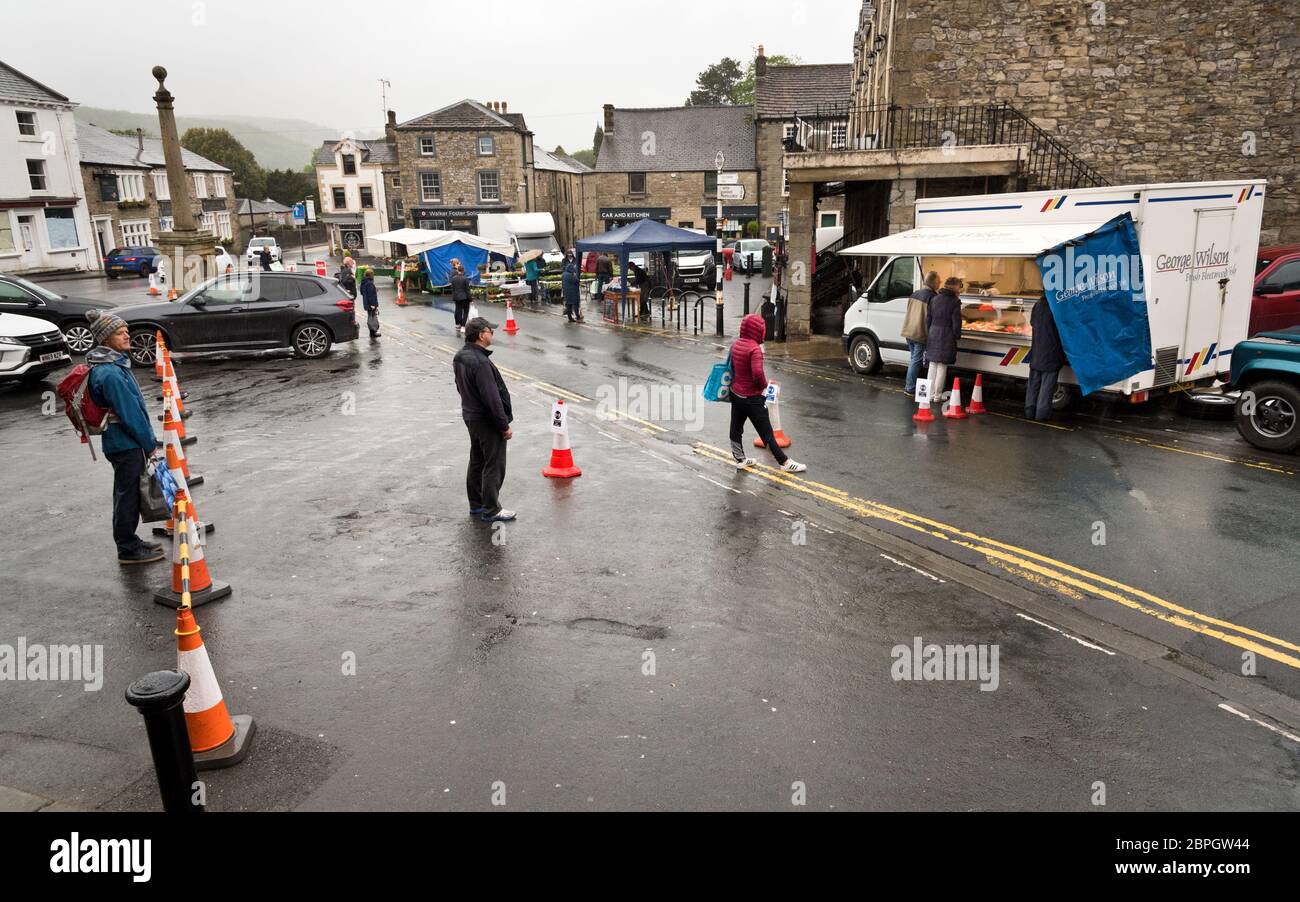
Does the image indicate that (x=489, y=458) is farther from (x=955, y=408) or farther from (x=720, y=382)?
(x=955, y=408)

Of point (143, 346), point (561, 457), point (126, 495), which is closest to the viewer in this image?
point (126, 495)

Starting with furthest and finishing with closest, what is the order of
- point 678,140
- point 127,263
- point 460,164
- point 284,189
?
point 284,189 → point 678,140 → point 460,164 → point 127,263

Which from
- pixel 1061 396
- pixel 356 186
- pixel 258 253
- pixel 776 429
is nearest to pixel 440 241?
pixel 258 253

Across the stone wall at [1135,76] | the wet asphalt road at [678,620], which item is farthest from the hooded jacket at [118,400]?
the stone wall at [1135,76]

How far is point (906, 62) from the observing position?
19016mm

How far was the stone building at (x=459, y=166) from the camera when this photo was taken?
52656mm

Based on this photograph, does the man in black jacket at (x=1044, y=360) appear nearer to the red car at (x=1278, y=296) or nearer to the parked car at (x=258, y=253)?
the red car at (x=1278, y=296)

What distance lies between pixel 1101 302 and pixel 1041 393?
4.62ft

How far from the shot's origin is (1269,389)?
10086mm

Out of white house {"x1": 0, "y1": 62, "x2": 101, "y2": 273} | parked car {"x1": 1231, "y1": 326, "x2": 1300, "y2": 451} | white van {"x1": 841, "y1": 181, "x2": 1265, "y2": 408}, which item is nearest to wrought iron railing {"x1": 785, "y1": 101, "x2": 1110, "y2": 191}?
white van {"x1": 841, "y1": 181, "x2": 1265, "y2": 408}

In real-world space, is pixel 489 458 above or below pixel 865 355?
above

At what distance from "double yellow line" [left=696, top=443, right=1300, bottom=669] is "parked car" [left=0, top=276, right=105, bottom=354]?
15283mm
